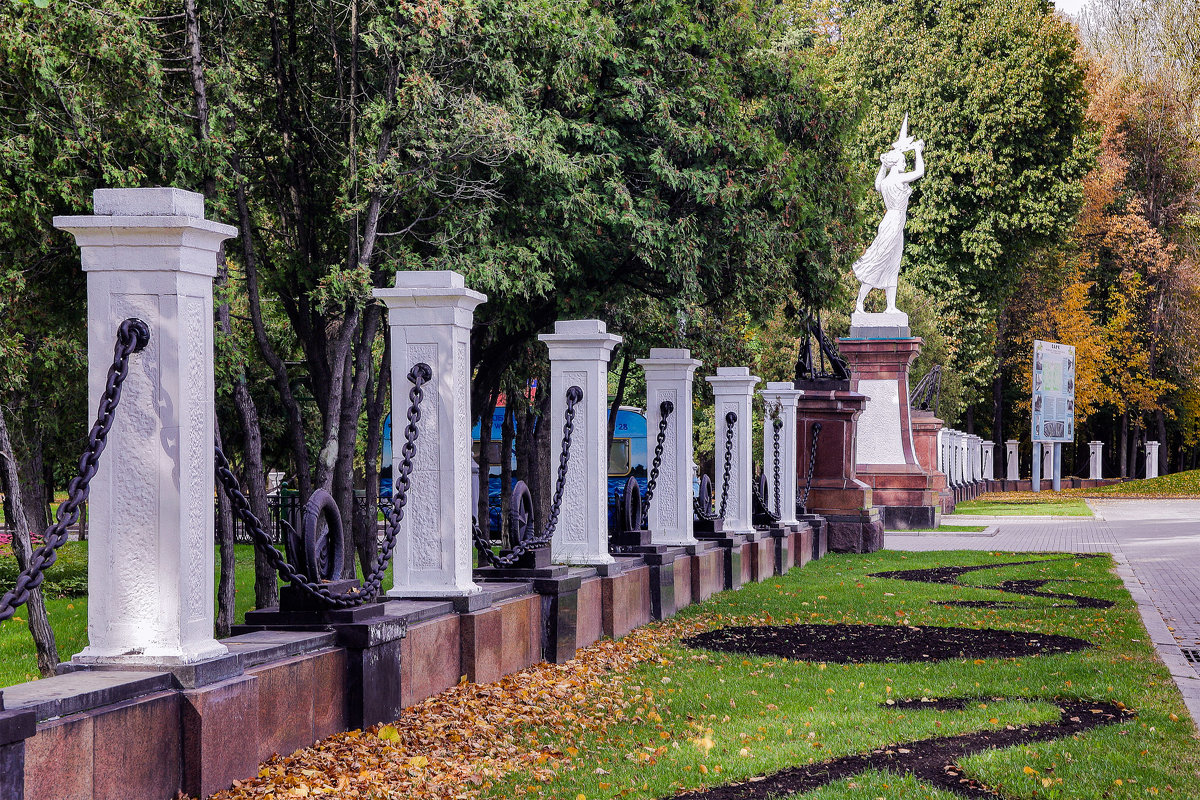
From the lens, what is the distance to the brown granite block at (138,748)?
421 centimetres

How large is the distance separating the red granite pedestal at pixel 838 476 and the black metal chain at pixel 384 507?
1364cm

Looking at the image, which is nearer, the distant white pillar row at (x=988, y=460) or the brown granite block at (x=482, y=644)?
the brown granite block at (x=482, y=644)

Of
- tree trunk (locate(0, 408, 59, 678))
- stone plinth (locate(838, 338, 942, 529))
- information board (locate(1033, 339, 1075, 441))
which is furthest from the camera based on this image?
information board (locate(1033, 339, 1075, 441))

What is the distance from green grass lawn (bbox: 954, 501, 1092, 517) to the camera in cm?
3234

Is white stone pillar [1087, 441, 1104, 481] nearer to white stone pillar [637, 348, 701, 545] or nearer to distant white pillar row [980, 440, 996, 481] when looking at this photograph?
distant white pillar row [980, 440, 996, 481]

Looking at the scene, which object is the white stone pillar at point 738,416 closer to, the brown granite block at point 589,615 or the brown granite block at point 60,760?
the brown granite block at point 589,615

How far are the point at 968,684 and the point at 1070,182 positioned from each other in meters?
37.1

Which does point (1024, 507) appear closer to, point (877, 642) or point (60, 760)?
point (877, 642)

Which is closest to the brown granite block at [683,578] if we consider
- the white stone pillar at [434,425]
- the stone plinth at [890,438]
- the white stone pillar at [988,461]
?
the white stone pillar at [434,425]

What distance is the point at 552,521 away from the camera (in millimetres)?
9320

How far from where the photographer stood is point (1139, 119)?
49.6 metres

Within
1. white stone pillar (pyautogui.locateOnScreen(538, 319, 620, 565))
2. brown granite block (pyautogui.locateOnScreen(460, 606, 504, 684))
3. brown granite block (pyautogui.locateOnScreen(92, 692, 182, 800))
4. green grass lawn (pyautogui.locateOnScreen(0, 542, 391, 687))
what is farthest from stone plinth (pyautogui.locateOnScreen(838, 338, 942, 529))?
brown granite block (pyautogui.locateOnScreen(92, 692, 182, 800))

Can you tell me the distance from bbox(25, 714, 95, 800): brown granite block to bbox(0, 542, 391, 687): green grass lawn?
17.6 feet

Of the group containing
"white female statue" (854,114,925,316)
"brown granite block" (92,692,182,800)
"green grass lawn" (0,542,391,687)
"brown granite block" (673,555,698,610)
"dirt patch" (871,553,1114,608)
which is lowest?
"green grass lawn" (0,542,391,687)
